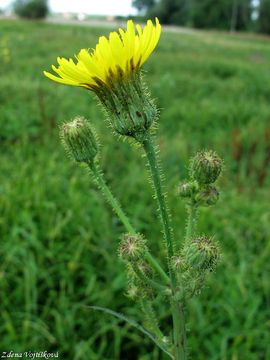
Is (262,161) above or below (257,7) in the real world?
below

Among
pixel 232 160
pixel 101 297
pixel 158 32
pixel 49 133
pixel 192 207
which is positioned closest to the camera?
pixel 158 32

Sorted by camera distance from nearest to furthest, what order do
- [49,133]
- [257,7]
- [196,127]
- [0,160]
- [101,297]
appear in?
[101,297]
[0,160]
[49,133]
[196,127]
[257,7]

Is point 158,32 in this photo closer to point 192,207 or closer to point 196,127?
point 192,207

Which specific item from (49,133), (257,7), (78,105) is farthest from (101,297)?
(257,7)

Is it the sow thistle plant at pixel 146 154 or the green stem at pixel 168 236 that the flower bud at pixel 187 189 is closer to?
the sow thistle plant at pixel 146 154

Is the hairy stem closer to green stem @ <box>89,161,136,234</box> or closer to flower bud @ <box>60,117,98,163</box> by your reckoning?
green stem @ <box>89,161,136,234</box>

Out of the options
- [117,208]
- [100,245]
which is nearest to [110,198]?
[117,208]
